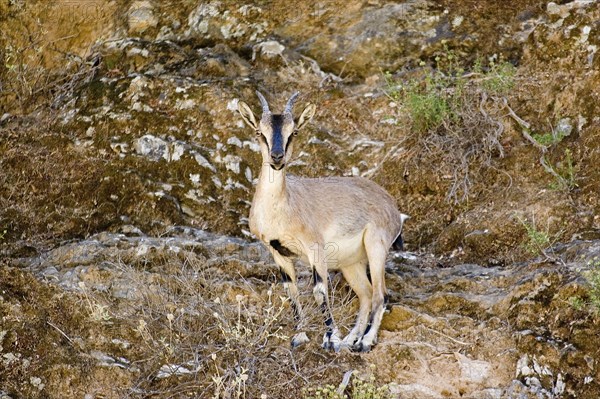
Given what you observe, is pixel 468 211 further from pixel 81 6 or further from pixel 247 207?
pixel 81 6

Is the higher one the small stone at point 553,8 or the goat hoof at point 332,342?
the small stone at point 553,8

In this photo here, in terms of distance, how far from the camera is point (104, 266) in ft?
31.5

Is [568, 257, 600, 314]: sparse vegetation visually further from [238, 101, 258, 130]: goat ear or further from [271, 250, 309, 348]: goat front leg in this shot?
[238, 101, 258, 130]: goat ear

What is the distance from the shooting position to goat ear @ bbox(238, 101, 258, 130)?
9.38m

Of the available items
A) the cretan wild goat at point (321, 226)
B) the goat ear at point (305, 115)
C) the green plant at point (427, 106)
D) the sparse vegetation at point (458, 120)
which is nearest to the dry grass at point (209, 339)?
the cretan wild goat at point (321, 226)

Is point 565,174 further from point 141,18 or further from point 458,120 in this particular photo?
point 141,18

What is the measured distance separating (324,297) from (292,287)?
1.38ft

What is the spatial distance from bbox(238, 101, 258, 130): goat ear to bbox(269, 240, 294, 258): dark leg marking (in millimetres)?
1116

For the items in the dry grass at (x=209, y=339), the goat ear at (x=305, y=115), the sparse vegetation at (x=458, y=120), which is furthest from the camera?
the sparse vegetation at (x=458, y=120)

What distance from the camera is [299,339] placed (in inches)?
350

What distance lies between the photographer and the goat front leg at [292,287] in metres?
8.84

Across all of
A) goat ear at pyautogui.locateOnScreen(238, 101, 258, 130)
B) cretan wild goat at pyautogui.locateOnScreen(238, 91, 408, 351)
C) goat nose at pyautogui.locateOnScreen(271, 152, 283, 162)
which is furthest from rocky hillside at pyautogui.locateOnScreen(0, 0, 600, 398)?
goat ear at pyautogui.locateOnScreen(238, 101, 258, 130)

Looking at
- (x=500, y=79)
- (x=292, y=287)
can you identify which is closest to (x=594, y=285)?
(x=292, y=287)

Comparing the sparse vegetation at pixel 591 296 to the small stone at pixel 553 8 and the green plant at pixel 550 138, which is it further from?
the small stone at pixel 553 8
